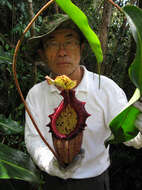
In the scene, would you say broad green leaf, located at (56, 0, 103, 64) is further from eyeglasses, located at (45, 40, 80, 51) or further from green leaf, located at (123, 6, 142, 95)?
eyeglasses, located at (45, 40, 80, 51)

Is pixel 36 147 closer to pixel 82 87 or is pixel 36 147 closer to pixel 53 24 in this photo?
pixel 82 87

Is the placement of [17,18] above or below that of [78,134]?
above

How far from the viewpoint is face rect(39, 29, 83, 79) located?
3.78 feet

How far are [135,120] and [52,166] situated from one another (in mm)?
485

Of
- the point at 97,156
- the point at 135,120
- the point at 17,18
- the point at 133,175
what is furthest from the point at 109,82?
the point at 17,18

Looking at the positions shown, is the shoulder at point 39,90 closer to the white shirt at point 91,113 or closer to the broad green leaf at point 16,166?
the white shirt at point 91,113

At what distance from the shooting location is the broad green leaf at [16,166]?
0.75 m

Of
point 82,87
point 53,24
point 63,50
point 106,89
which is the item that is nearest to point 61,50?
point 63,50

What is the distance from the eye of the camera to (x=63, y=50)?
1.15 meters

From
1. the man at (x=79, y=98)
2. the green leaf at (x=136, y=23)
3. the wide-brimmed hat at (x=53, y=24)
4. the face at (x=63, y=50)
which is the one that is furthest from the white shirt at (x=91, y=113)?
the green leaf at (x=136, y=23)

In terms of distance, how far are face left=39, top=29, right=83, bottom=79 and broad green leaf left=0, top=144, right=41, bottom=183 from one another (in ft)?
1.63

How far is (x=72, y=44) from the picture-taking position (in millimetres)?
1184

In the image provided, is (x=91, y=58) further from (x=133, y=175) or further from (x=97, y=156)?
(x=97, y=156)

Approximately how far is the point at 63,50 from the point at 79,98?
0.31 meters
